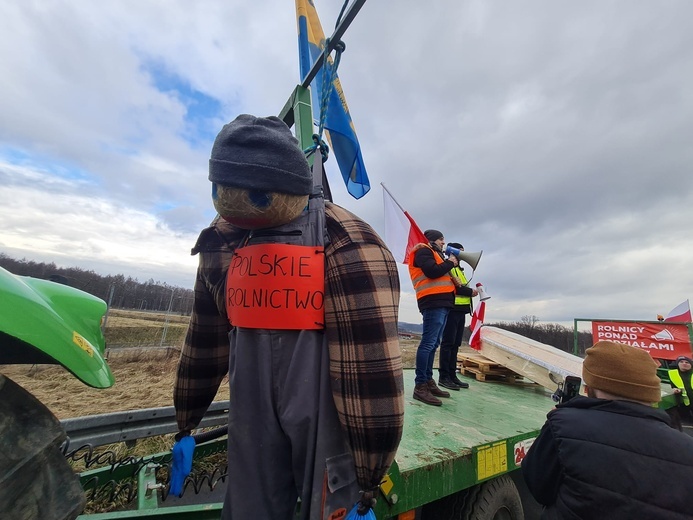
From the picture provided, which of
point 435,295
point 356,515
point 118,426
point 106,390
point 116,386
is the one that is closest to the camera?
point 356,515

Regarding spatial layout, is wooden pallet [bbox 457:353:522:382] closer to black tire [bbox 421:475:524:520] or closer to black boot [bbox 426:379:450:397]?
black boot [bbox 426:379:450:397]

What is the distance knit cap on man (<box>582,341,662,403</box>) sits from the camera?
1.69 metres

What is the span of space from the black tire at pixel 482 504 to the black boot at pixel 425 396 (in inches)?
28.7

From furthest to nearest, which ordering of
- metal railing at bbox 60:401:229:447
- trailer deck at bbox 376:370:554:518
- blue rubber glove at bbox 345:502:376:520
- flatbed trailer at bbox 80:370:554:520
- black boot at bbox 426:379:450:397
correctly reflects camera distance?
black boot at bbox 426:379:450:397 < metal railing at bbox 60:401:229:447 < trailer deck at bbox 376:370:554:518 < flatbed trailer at bbox 80:370:554:520 < blue rubber glove at bbox 345:502:376:520

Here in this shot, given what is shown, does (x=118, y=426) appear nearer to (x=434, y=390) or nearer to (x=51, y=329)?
(x=51, y=329)

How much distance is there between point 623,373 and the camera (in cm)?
173

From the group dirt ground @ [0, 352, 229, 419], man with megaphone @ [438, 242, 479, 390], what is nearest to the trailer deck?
man with megaphone @ [438, 242, 479, 390]

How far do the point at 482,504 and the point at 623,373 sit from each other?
52.5 inches

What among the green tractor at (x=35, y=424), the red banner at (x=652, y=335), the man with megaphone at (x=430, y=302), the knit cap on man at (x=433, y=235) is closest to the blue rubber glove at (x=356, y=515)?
the green tractor at (x=35, y=424)

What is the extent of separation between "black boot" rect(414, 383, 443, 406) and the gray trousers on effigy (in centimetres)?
209

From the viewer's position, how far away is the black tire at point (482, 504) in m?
2.33

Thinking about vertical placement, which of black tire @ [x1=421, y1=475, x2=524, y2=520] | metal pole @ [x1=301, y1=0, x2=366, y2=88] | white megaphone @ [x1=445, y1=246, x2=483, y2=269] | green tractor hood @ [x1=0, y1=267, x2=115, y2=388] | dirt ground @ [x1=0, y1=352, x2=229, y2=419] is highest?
metal pole @ [x1=301, y1=0, x2=366, y2=88]

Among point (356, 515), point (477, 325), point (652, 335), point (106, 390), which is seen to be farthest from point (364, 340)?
point (652, 335)

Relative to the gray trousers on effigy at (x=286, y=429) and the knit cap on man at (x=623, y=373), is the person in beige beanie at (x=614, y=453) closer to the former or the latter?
the knit cap on man at (x=623, y=373)
